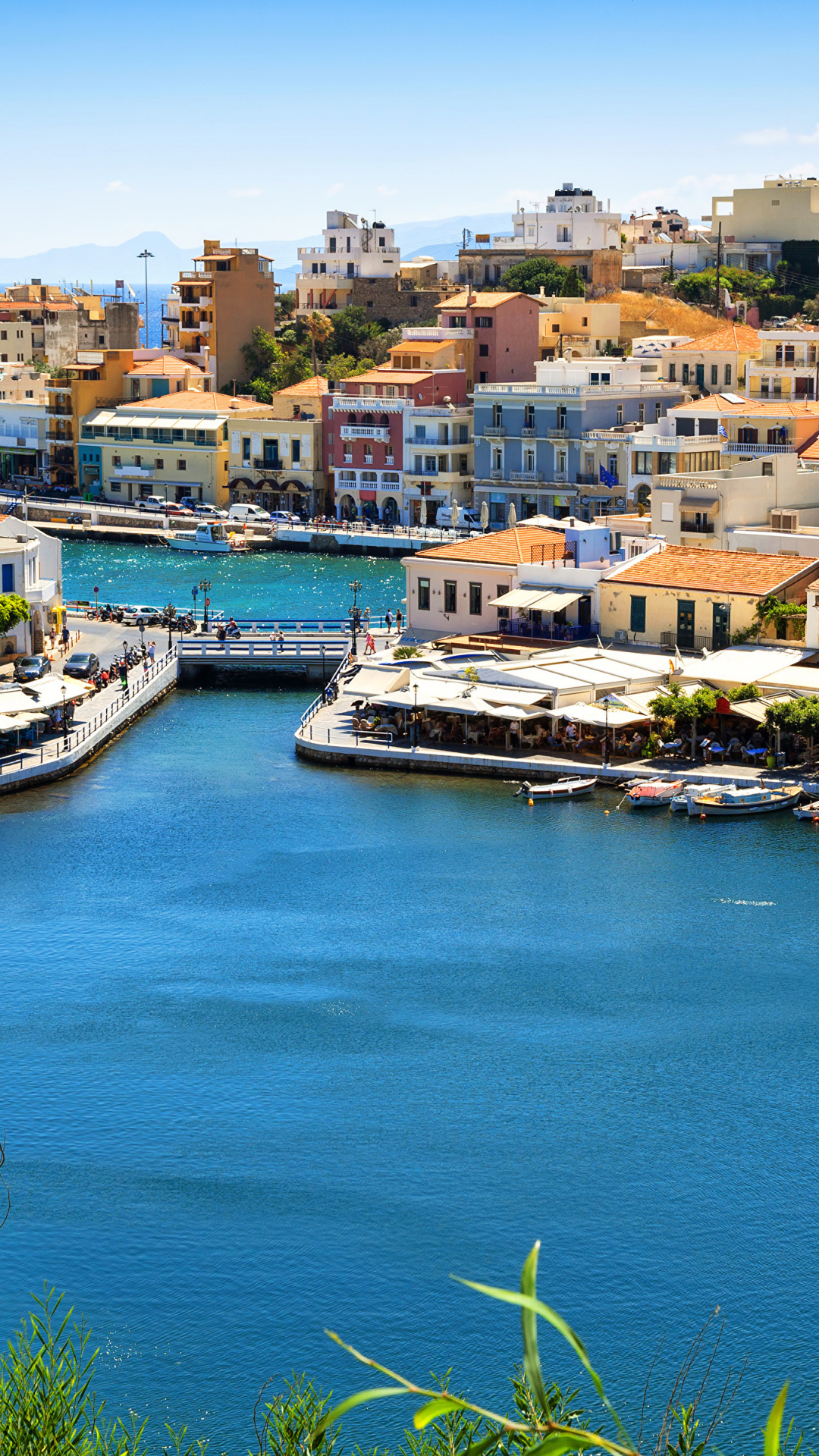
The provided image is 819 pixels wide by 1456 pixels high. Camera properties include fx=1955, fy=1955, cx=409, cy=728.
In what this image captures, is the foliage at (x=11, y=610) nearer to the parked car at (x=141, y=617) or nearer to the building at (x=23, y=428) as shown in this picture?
the parked car at (x=141, y=617)

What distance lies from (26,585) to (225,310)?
55.6m

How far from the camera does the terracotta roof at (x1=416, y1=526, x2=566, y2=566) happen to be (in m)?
49.2

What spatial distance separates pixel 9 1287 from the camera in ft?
64.4

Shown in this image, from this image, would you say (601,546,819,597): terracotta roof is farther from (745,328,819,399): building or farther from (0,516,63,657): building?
(745,328,819,399): building

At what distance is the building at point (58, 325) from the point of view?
10262 cm

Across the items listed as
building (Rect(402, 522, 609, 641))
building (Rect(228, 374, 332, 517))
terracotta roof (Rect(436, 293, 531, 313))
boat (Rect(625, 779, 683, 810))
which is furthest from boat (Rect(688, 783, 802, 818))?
building (Rect(228, 374, 332, 517))

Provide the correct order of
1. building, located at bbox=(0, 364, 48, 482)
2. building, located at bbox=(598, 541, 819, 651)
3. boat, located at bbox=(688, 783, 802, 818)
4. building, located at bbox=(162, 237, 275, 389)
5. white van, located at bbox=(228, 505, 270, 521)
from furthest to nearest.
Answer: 1. building, located at bbox=(162, 237, 275, 389)
2. building, located at bbox=(0, 364, 48, 482)
3. white van, located at bbox=(228, 505, 270, 521)
4. building, located at bbox=(598, 541, 819, 651)
5. boat, located at bbox=(688, 783, 802, 818)

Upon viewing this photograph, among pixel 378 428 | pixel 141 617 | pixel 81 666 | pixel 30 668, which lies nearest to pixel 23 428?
pixel 378 428

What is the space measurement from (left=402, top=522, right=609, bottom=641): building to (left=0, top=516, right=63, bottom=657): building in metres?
9.31

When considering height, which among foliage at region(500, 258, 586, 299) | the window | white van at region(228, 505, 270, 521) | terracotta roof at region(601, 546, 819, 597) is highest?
foliage at region(500, 258, 586, 299)

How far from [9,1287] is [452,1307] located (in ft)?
14.6

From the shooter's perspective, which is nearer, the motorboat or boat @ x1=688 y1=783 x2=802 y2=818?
boat @ x1=688 y1=783 x2=802 y2=818

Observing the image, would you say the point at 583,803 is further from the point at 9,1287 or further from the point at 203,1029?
the point at 9,1287

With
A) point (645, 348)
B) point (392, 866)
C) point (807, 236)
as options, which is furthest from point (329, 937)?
point (807, 236)
